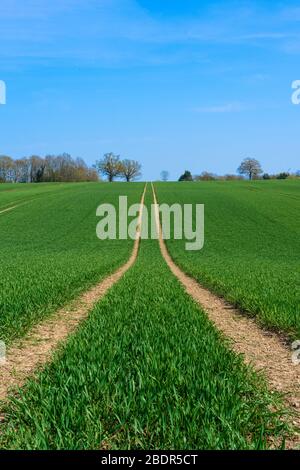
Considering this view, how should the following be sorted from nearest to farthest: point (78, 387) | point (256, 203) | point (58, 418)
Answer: point (58, 418) < point (78, 387) < point (256, 203)

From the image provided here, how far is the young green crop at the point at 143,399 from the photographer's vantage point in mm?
4801

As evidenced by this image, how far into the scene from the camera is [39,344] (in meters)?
9.80

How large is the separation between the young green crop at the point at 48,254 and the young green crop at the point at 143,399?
375cm

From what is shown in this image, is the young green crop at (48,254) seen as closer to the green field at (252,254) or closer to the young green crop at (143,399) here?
the young green crop at (143,399)

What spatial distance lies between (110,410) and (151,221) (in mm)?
51005

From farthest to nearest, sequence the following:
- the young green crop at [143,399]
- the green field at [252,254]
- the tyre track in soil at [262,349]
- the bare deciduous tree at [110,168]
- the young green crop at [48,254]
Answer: the bare deciduous tree at [110,168] → the green field at [252,254] → the young green crop at [48,254] → the tyre track in soil at [262,349] → the young green crop at [143,399]

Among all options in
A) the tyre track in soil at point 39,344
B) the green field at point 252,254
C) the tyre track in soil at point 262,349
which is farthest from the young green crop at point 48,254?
the green field at point 252,254

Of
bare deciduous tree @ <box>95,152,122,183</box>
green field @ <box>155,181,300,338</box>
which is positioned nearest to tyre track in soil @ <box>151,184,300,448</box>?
green field @ <box>155,181,300,338</box>

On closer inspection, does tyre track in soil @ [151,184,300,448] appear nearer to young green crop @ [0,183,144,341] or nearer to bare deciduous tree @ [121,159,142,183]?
Answer: young green crop @ [0,183,144,341]

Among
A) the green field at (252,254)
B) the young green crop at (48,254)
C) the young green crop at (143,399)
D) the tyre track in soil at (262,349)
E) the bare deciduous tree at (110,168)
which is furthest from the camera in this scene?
the bare deciduous tree at (110,168)

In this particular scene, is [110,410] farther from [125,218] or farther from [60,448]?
[125,218]

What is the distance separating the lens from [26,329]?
429 inches

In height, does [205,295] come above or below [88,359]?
below
